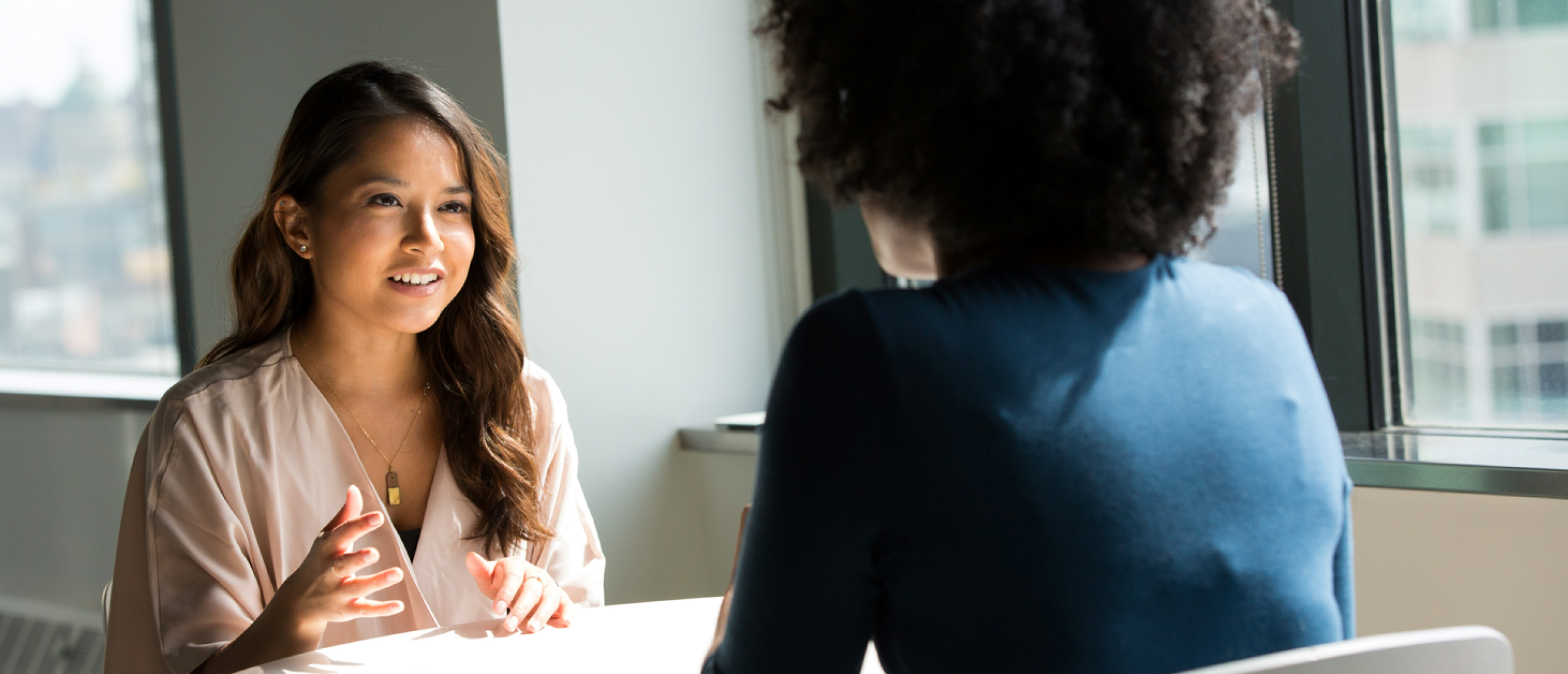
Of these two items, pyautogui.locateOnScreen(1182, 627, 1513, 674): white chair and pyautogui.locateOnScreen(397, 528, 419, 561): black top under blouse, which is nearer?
pyautogui.locateOnScreen(1182, 627, 1513, 674): white chair

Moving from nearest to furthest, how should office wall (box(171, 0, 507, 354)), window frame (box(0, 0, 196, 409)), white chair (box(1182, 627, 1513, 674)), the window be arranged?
white chair (box(1182, 627, 1513, 674)), office wall (box(171, 0, 507, 354)), window frame (box(0, 0, 196, 409)), the window

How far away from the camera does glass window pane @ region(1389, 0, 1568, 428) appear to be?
5.69 feet

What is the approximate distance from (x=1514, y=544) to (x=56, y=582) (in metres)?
4.02

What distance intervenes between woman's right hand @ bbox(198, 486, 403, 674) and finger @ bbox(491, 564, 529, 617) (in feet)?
0.59

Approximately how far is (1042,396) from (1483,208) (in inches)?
59.6

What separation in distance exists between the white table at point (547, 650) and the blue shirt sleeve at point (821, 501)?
0.49 m

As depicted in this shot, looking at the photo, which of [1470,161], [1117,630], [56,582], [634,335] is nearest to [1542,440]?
[1470,161]

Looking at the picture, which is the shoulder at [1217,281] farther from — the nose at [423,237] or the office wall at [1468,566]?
the nose at [423,237]

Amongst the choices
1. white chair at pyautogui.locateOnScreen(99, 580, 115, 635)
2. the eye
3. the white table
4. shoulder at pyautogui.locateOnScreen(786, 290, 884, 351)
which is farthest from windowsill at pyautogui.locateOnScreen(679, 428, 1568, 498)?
white chair at pyautogui.locateOnScreen(99, 580, 115, 635)

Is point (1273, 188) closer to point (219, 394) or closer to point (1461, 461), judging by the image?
point (1461, 461)

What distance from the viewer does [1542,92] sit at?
172 cm

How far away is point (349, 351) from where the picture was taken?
68.5 inches

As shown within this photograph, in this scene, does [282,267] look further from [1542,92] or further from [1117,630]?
[1542,92]

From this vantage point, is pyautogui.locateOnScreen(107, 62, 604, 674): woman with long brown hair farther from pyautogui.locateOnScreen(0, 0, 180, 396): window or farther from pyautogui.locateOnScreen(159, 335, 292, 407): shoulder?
pyautogui.locateOnScreen(0, 0, 180, 396): window
